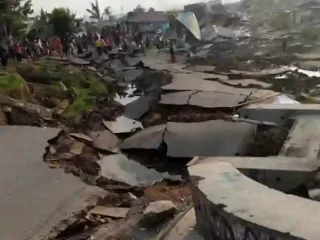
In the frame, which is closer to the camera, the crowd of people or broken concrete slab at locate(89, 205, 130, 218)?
broken concrete slab at locate(89, 205, 130, 218)

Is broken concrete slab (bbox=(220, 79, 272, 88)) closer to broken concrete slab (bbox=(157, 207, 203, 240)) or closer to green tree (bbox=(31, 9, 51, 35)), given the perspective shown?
broken concrete slab (bbox=(157, 207, 203, 240))

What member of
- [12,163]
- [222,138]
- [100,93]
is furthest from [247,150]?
[100,93]

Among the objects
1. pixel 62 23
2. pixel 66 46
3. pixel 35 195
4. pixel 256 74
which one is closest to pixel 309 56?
pixel 256 74

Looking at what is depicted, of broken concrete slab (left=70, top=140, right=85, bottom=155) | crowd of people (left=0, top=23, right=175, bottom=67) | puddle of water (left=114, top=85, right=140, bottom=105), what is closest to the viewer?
broken concrete slab (left=70, top=140, right=85, bottom=155)

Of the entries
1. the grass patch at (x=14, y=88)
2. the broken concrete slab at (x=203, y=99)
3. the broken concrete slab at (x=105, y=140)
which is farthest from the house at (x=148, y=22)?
the broken concrete slab at (x=105, y=140)

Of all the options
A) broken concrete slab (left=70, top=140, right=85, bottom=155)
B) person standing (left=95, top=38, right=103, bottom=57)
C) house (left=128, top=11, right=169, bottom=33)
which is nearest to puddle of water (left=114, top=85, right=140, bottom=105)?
broken concrete slab (left=70, top=140, right=85, bottom=155)

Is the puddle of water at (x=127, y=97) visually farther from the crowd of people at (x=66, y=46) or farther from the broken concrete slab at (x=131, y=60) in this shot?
the broken concrete slab at (x=131, y=60)
